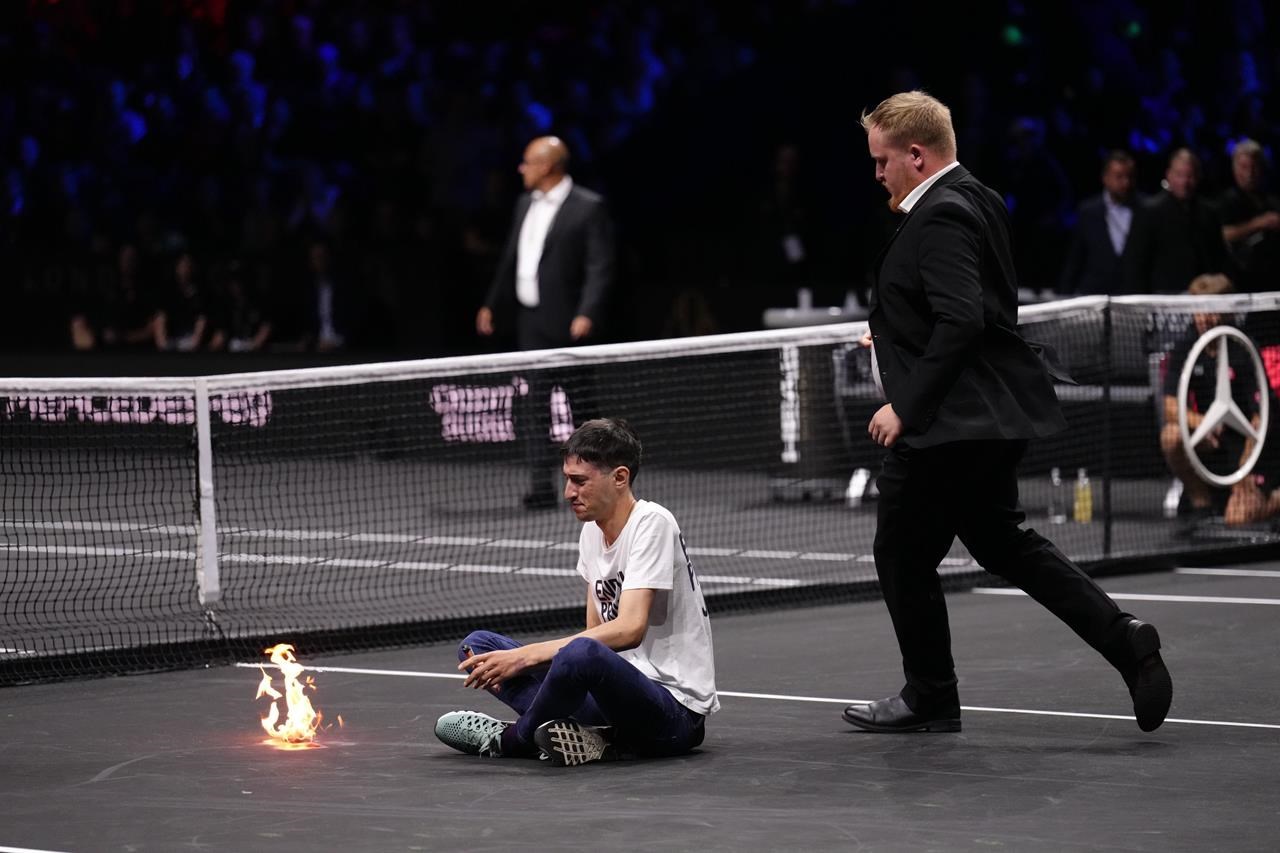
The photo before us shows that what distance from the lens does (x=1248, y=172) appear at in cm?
1417

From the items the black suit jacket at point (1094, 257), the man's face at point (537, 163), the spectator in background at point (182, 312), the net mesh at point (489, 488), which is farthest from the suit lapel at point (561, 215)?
the spectator in background at point (182, 312)

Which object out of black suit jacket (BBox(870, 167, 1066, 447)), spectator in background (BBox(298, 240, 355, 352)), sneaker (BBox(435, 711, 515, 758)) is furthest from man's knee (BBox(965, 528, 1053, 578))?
spectator in background (BBox(298, 240, 355, 352))

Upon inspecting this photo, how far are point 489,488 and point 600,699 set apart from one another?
28.1 feet

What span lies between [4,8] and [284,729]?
18.6 metres

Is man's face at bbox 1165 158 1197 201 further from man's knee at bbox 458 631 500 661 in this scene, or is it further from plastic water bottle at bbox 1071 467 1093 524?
man's knee at bbox 458 631 500 661

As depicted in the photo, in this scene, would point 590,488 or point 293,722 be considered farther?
point 293,722

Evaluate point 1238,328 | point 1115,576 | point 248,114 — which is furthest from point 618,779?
point 248,114

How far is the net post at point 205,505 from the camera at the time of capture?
9.27 metres

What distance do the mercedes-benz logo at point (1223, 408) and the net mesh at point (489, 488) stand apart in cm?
11

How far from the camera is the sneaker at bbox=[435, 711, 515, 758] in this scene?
6949 millimetres

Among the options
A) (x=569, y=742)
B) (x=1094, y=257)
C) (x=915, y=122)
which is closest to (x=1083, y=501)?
(x=1094, y=257)

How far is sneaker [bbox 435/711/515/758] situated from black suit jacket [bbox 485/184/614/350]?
7.25m

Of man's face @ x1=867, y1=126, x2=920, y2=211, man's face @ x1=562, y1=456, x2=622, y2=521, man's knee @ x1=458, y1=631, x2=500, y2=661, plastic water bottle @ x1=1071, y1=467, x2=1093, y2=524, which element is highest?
man's face @ x1=867, y1=126, x2=920, y2=211

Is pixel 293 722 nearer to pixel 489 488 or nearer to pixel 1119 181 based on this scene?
pixel 489 488
